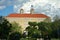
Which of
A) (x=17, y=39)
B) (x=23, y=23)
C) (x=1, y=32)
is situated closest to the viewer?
(x=17, y=39)

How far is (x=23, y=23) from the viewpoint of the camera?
48281 millimetres

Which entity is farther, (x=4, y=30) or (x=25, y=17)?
(x=25, y=17)

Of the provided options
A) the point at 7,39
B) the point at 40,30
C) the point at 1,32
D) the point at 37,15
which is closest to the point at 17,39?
the point at 7,39

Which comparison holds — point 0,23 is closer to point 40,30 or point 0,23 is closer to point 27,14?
point 40,30

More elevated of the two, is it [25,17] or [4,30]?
[4,30]

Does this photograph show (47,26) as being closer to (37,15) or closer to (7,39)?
(7,39)

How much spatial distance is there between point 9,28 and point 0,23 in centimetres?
149

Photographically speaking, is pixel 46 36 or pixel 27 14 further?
pixel 27 14

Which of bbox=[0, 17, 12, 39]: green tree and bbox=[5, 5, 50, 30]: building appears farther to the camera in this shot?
bbox=[5, 5, 50, 30]: building

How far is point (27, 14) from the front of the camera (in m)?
52.4

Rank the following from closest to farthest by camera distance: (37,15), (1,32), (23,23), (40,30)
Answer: (1,32) < (40,30) < (23,23) < (37,15)

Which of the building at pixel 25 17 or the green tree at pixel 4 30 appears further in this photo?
the building at pixel 25 17

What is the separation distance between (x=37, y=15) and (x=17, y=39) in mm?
22493

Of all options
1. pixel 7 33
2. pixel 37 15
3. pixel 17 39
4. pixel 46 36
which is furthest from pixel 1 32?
pixel 37 15
